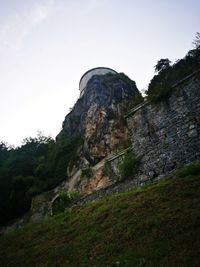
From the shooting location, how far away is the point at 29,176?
1136 inches

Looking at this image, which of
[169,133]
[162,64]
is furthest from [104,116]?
[169,133]

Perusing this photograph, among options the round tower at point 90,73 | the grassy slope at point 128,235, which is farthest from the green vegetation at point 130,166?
the round tower at point 90,73

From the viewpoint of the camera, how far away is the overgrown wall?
12.9 meters

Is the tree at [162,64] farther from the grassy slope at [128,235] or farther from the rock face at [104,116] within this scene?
the grassy slope at [128,235]

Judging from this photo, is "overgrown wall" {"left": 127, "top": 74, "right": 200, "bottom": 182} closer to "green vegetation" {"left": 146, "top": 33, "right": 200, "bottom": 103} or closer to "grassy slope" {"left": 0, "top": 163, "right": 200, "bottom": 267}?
"green vegetation" {"left": 146, "top": 33, "right": 200, "bottom": 103}

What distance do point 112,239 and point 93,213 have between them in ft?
10.6

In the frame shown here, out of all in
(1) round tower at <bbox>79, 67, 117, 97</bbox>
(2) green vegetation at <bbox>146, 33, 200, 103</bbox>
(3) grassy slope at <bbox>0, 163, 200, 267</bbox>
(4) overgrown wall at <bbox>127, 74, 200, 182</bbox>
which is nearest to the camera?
(3) grassy slope at <bbox>0, 163, 200, 267</bbox>

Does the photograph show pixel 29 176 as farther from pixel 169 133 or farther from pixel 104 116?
pixel 169 133

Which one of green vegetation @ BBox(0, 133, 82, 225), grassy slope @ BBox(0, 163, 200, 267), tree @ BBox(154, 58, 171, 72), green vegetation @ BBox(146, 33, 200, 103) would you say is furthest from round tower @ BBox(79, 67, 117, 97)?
grassy slope @ BBox(0, 163, 200, 267)

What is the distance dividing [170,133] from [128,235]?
308 inches

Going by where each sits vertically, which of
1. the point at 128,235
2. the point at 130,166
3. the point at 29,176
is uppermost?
the point at 29,176

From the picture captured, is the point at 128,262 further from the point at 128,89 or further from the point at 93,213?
the point at 128,89

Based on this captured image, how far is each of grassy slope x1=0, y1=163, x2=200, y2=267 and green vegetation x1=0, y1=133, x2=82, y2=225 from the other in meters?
15.4

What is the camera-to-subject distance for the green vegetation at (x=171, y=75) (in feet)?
47.6
